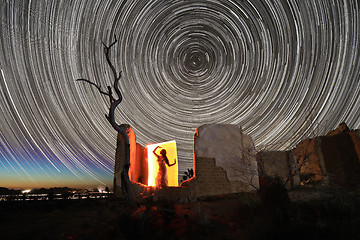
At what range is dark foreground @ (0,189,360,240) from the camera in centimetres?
415

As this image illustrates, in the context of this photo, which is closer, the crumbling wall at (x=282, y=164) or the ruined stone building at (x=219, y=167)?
the ruined stone building at (x=219, y=167)

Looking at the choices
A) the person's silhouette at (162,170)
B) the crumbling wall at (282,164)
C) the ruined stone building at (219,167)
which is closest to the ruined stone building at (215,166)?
the ruined stone building at (219,167)

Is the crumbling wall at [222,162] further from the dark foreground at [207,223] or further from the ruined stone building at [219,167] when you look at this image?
the dark foreground at [207,223]

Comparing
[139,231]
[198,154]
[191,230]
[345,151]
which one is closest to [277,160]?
[345,151]

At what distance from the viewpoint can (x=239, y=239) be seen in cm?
426

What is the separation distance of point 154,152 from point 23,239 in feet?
25.4

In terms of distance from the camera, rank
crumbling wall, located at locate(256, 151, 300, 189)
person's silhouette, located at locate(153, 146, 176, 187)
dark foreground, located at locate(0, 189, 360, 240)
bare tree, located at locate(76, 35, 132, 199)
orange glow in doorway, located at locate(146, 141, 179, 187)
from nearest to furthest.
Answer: dark foreground, located at locate(0, 189, 360, 240) → bare tree, located at locate(76, 35, 132, 199) → person's silhouette, located at locate(153, 146, 176, 187) → orange glow in doorway, located at locate(146, 141, 179, 187) → crumbling wall, located at locate(256, 151, 300, 189)

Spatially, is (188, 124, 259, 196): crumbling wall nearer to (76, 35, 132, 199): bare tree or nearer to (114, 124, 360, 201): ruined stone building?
(114, 124, 360, 201): ruined stone building

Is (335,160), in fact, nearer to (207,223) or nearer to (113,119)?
(207,223)

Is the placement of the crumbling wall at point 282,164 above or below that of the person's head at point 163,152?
below

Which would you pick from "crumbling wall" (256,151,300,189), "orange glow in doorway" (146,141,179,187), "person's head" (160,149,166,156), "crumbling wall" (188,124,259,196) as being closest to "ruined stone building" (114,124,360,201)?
"crumbling wall" (188,124,259,196)

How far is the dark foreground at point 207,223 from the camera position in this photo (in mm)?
4146

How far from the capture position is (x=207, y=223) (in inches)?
205

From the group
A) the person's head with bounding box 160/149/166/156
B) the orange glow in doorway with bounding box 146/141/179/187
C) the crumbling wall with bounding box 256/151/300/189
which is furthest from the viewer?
the crumbling wall with bounding box 256/151/300/189
